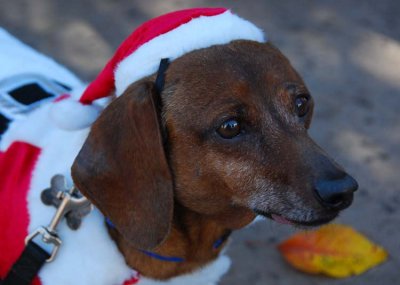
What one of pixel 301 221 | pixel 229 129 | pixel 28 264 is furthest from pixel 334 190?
pixel 28 264

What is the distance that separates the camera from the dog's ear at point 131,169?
206cm

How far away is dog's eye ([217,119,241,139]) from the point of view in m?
2.06

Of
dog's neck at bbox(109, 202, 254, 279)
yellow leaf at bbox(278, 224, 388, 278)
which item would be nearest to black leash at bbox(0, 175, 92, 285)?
dog's neck at bbox(109, 202, 254, 279)

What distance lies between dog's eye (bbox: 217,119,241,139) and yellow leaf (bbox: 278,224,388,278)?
1.19 m

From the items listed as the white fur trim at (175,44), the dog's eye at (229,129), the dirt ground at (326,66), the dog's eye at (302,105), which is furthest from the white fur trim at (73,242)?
the dirt ground at (326,66)

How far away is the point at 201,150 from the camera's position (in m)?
2.08

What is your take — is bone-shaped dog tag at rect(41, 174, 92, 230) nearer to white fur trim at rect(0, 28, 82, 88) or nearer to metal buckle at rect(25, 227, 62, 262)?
metal buckle at rect(25, 227, 62, 262)

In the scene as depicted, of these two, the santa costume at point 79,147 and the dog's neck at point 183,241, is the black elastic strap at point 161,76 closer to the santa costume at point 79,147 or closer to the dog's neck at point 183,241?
the santa costume at point 79,147

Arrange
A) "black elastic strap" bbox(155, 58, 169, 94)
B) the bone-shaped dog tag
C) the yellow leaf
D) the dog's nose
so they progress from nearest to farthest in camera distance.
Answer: the dog's nose → "black elastic strap" bbox(155, 58, 169, 94) → the bone-shaped dog tag → the yellow leaf

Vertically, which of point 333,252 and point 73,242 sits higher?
point 73,242

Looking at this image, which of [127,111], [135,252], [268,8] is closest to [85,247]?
[135,252]

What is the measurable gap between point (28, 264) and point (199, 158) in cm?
72

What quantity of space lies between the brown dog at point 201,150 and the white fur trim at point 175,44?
4cm

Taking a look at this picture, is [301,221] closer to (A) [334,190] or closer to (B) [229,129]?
(A) [334,190]
